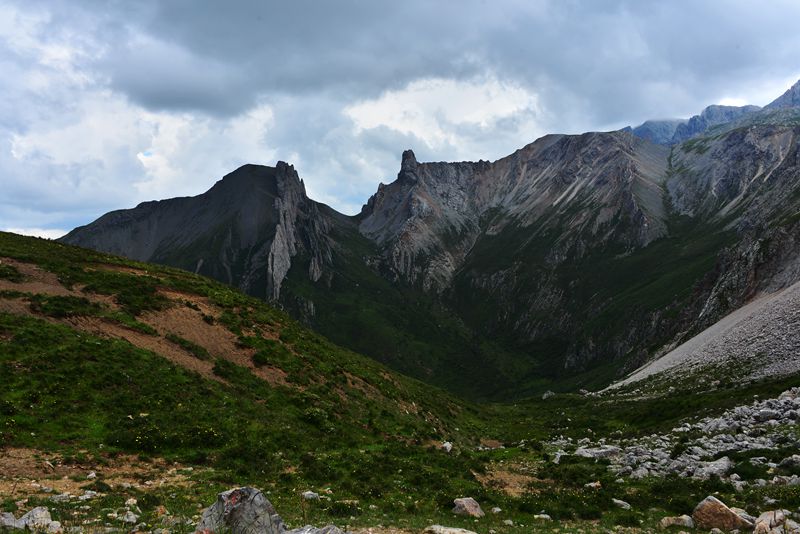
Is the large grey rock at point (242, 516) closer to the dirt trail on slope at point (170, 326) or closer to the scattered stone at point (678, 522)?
the scattered stone at point (678, 522)

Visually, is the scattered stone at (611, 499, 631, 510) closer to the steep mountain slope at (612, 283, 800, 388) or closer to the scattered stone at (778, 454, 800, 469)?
the scattered stone at (778, 454, 800, 469)

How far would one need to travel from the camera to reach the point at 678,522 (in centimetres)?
1889

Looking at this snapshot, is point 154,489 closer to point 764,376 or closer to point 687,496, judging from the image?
point 687,496

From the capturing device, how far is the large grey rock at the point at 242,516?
14.1 meters

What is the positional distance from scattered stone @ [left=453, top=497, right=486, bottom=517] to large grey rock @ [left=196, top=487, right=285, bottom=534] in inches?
387

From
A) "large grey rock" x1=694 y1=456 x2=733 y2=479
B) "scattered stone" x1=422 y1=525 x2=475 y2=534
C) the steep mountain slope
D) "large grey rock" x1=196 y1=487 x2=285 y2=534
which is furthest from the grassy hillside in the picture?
the steep mountain slope

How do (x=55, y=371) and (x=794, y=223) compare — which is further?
(x=794, y=223)

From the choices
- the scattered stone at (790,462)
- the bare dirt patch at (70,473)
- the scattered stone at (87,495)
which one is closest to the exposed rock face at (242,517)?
the scattered stone at (87,495)

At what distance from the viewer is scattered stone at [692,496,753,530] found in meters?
17.5

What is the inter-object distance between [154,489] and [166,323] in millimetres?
26107

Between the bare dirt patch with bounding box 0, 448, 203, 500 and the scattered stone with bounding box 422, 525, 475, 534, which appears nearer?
the scattered stone with bounding box 422, 525, 475, 534

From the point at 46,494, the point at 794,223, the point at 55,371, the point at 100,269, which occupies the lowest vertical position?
the point at 46,494

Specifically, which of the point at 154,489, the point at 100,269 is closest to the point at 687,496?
the point at 154,489

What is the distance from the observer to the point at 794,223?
10869 cm
